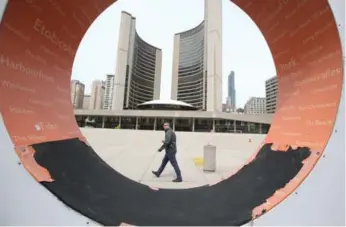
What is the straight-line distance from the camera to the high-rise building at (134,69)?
66.8m

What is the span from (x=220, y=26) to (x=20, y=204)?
70.9 m

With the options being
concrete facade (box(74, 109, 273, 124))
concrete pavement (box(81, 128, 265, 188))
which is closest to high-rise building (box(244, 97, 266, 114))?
concrete facade (box(74, 109, 273, 124))

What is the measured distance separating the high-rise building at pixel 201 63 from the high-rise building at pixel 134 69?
36.5 feet

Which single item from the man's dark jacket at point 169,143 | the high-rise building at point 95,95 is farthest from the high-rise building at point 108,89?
the man's dark jacket at point 169,143

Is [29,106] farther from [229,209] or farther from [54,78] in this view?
[229,209]

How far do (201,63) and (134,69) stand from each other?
97.2ft

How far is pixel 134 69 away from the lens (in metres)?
81.0

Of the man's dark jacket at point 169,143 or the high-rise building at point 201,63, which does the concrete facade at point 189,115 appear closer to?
the high-rise building at point 201,63

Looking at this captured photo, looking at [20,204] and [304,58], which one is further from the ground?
[304,58]

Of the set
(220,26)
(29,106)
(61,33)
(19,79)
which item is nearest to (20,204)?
(29,106)

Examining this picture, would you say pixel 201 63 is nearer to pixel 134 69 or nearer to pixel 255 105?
pixel 134 69

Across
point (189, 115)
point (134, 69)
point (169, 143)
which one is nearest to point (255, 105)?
point (134, 69)

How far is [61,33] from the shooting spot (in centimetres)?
200

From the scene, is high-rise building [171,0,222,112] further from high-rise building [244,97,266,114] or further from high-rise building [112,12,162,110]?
high-rise building [244,97,266,114]
